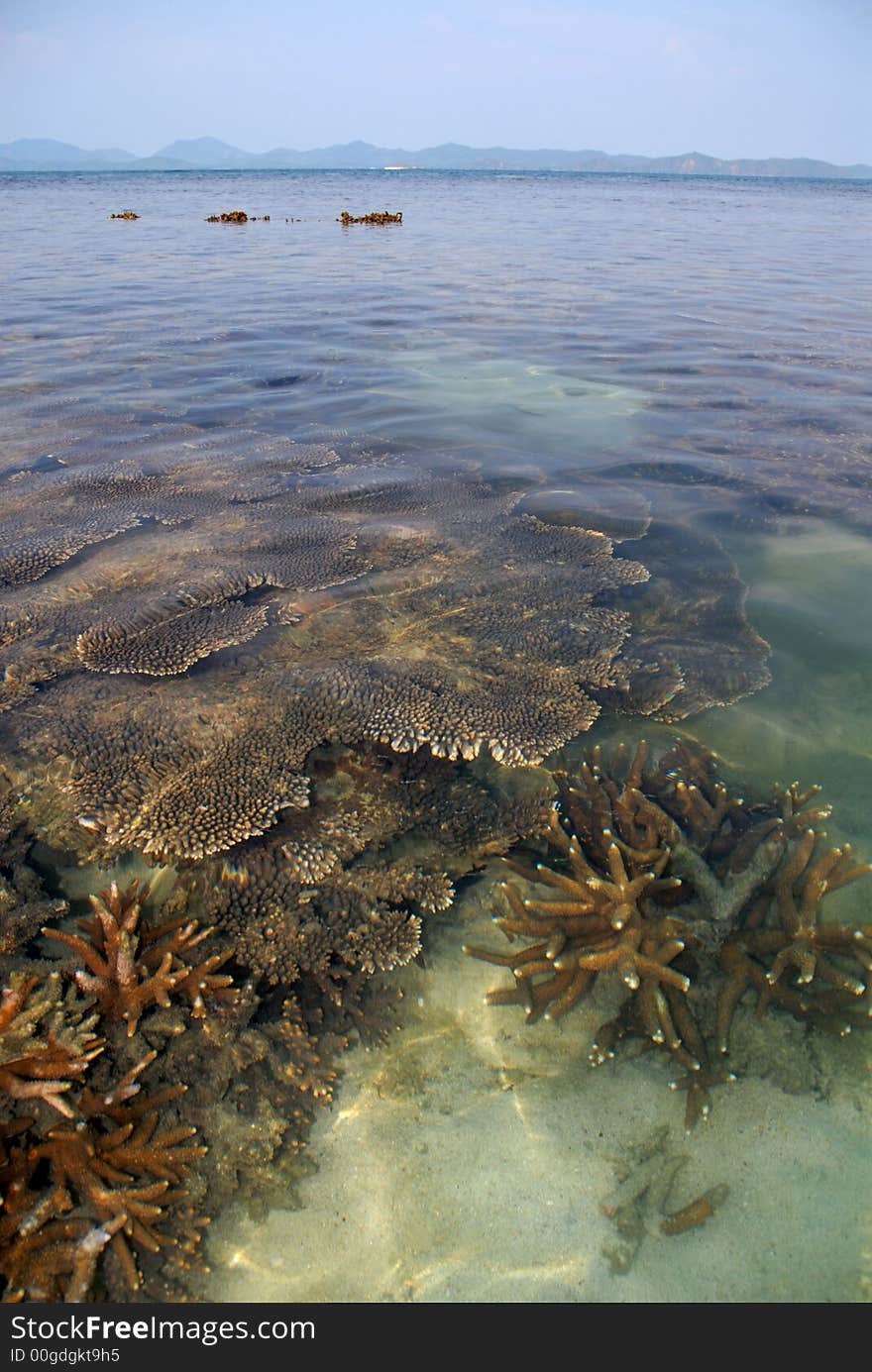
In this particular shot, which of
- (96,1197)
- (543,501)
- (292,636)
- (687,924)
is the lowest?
(96,1197)

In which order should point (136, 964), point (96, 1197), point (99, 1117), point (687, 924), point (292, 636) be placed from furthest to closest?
point (292, 636)
point (687, 924)
point (136, 964)
point (99, 1117)
point (96, 1197)

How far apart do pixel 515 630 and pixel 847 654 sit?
2.27 m

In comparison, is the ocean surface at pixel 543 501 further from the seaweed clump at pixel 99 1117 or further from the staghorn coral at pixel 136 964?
the staghorn coral at pixel 136 964

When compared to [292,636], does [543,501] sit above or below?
above

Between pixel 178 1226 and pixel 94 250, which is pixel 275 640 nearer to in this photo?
pixel 178 1226

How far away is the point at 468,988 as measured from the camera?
3350 millimetres

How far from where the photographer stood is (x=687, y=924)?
3.43 metres

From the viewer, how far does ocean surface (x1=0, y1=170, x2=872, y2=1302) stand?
2566 mm

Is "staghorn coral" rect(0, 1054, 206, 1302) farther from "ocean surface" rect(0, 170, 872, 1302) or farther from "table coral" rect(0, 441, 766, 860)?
"table coral" rect(0, 441, 766, 860)

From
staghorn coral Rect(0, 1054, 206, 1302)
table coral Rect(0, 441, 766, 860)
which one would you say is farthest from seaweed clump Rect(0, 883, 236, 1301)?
table coral Rect(0, 441, 766, 860)

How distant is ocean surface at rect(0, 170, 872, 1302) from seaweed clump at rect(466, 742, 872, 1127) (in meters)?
0.14

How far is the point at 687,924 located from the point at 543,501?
485 centimetres

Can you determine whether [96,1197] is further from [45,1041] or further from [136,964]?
[136,964]

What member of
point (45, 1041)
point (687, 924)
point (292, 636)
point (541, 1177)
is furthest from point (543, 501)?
point (45, 1041)
